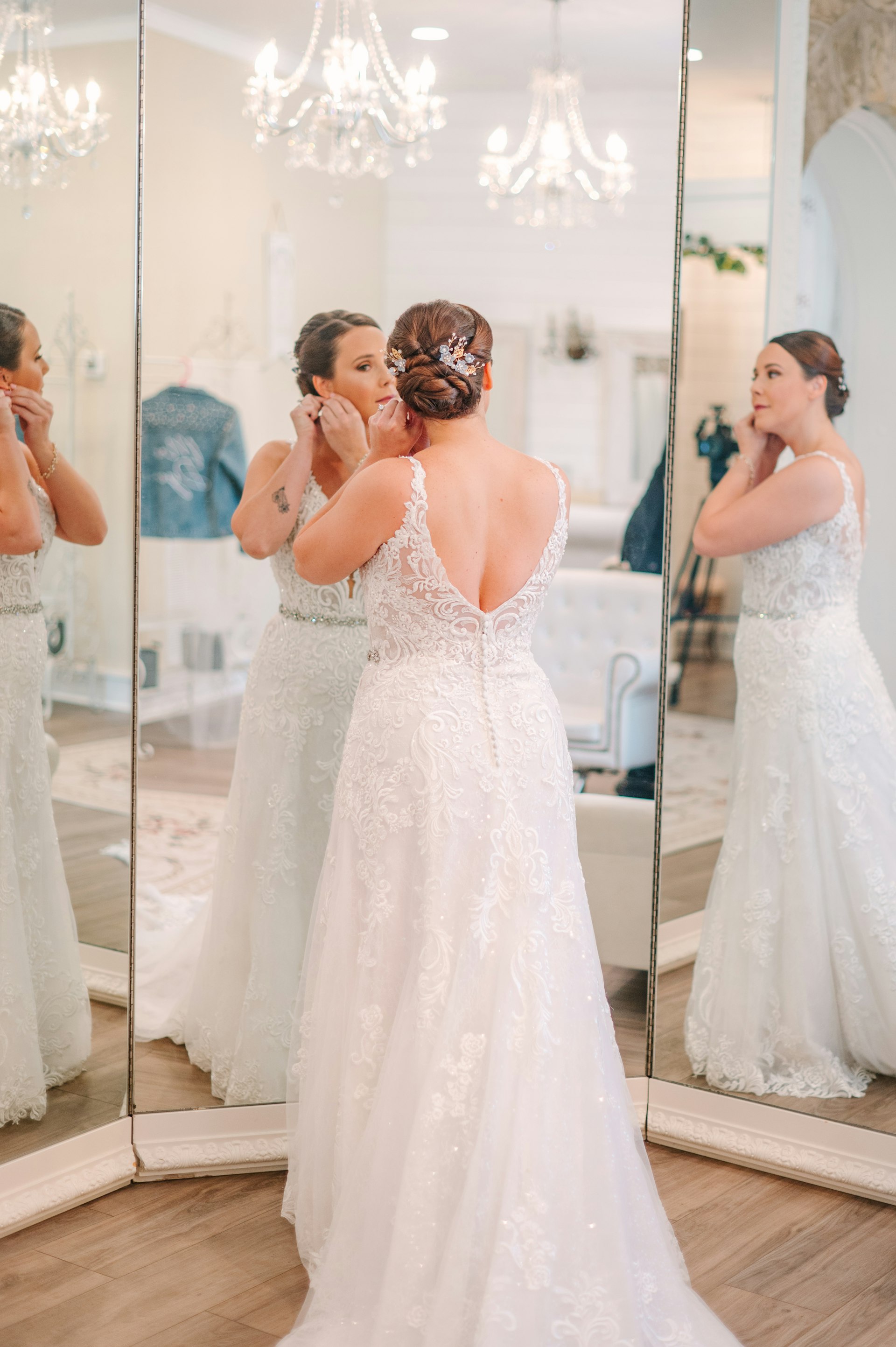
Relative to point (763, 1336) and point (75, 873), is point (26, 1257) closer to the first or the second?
point (75, 873)

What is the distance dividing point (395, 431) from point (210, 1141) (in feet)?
5.59

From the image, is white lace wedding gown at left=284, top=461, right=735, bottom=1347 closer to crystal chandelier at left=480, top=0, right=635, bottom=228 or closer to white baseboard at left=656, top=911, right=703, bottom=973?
white baseboard at left=656, top=911, right=703, bottom=973

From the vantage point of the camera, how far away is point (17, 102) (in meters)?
2.60

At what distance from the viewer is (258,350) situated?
2.92m

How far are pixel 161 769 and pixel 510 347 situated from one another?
136 cm

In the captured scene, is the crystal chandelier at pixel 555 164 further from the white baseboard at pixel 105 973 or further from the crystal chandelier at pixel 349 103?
the white baseboard at pixel 105 973

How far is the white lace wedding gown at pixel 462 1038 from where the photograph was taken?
2105mm

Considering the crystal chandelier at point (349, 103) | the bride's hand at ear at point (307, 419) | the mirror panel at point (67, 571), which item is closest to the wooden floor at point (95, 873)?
the mirror panel at point (67, 571)

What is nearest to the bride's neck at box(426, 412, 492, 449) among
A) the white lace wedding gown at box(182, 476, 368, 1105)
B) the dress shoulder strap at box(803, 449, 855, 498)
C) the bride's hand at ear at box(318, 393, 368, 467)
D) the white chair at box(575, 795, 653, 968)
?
the bride's hand at ear at box(318, 393, 368, 467)

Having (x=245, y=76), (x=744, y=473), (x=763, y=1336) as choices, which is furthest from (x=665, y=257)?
(x=763, y=1336)

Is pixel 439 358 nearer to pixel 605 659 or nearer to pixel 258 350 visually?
pixel 258 350

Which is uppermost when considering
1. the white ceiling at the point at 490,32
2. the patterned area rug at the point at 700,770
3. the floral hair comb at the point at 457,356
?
the white ceiling at the point at 490,32

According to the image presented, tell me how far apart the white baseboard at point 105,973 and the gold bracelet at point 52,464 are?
101cm

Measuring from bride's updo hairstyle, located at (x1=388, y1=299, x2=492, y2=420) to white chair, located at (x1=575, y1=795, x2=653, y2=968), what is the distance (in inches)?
55.2
